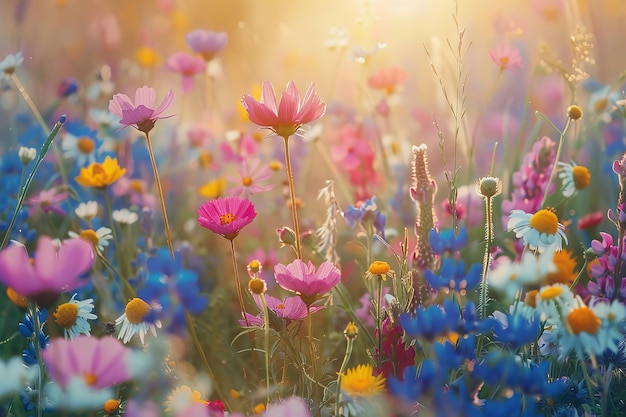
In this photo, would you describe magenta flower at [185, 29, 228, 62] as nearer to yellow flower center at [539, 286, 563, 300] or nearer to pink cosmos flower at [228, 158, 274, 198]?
pink cosmos flower at [228, 158, 274, 198]

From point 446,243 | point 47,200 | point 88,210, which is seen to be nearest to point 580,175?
point 446,243

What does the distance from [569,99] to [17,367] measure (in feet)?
4.34

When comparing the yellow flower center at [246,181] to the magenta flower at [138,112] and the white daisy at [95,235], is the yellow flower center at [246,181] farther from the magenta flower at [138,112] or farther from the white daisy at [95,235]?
the magenta flower at [138,112]

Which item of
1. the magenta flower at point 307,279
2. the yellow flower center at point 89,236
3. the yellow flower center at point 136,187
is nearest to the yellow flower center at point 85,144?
the yellow flower center at point 136,187

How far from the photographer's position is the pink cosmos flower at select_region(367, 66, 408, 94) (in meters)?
1.81

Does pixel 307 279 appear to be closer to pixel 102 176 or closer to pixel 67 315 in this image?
pixel 67 315

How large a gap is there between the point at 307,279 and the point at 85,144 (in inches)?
44.3

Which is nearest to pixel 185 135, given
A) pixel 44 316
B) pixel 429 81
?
pixel 429 81

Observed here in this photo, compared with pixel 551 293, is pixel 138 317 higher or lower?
lower

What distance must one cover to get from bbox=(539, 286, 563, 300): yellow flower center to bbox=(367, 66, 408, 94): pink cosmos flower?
1.06m

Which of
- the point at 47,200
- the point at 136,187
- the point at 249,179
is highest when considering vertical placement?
the point at 249,179

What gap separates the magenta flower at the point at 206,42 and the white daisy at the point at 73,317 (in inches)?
36.9

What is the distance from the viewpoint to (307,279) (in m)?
0.92

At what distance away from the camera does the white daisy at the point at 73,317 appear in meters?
1.04
